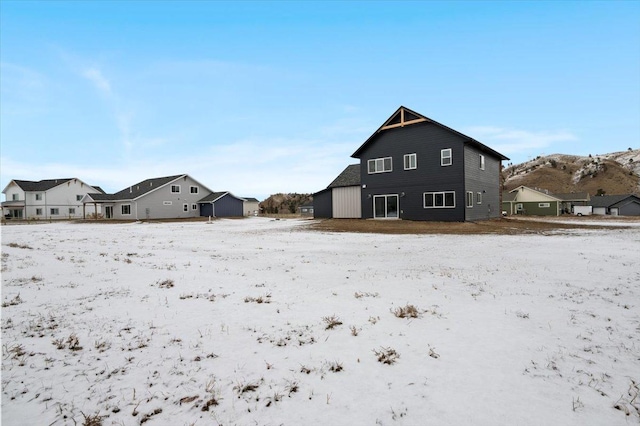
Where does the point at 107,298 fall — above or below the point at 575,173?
below

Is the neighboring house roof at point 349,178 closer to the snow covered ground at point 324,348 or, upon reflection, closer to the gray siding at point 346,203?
the gray siding at point 346,203

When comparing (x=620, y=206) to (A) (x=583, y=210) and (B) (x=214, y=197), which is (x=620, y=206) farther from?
(B) (x=214, y=197)

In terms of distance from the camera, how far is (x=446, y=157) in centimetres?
2561

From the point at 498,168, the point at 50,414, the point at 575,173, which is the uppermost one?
the point at 575,173

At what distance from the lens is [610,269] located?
331 inches

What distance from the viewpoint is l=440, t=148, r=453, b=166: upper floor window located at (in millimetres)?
25369

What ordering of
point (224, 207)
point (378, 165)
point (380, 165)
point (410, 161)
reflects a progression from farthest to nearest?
1. point (224, 207)
2. point (378, 165)
3. point (380, 165)
4. point (410, 161)

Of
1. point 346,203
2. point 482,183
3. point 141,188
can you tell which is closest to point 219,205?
point 141,188

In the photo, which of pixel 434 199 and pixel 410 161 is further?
pixel 410 161

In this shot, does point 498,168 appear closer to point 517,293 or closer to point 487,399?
point 517,293

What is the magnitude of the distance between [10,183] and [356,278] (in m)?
83.7

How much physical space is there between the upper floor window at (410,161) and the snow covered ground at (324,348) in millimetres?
19901

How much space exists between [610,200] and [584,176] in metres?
A: 41.8

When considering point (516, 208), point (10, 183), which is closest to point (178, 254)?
point (516, 208)
